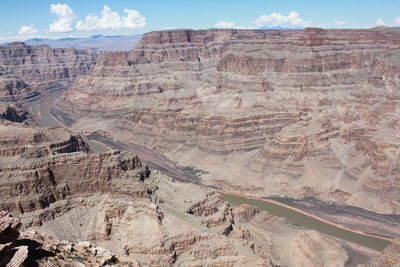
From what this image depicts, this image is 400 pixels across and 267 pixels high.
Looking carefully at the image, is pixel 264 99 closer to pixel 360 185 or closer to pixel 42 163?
pixel 360 185

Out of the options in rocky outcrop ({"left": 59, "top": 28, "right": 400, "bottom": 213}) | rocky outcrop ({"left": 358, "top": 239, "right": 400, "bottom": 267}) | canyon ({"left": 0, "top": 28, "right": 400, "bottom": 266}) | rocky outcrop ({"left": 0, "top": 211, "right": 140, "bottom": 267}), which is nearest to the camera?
rocky outcrop ({"left": 0, "top": 211, "right": 140, "bottom": 267})

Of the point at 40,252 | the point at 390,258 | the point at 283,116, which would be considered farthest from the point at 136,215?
the point at 283,116

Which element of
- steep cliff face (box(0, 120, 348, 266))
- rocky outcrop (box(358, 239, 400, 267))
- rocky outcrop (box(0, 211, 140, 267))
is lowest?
rocky outcrop (box(358, 239, 400, 267))

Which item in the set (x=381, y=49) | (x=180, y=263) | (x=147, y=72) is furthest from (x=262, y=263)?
(x=147, y=72)

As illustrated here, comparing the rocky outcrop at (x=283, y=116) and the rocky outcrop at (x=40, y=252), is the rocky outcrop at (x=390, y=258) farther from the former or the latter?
the rocky outcrop at (x=283, y=116)

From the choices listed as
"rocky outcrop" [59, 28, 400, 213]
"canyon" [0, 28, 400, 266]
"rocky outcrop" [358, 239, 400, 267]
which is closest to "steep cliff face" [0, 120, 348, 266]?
"canyon" [0, 28, 400, 266]

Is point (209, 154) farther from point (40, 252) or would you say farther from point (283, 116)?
point (40, 252)

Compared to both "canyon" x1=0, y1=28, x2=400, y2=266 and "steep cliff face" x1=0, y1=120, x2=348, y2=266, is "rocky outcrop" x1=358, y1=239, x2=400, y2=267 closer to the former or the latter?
"canyon" x1=0, y1=28, x2=400, y2=266
